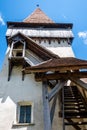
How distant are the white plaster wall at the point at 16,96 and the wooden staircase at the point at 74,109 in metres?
1.29

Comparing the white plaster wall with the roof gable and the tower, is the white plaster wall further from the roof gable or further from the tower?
the roof gable

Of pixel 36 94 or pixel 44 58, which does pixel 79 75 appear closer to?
pixel 36 94

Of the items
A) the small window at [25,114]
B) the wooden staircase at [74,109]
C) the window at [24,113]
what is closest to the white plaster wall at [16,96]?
the window at [24,113]

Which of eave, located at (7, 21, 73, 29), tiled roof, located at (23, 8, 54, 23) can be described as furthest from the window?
tiled roof, located at (23, 8, 54, 23)

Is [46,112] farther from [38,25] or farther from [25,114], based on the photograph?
[38,25]

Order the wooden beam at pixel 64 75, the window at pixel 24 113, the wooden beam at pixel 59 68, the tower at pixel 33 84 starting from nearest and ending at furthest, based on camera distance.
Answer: the wooden beam at pixel 59 68, the tower at pixel 33 84, the wooden beam at pixel 64 75, the window at pixel 24 113

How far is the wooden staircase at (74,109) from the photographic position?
841 cm

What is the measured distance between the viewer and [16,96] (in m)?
10.3

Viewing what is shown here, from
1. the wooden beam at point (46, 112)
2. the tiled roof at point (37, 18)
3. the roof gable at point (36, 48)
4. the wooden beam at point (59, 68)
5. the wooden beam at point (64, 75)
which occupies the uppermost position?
the tiled roof at point (37, 18)

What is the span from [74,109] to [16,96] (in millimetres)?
3017

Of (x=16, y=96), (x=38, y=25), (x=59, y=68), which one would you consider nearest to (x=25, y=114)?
(x=16, y=96)

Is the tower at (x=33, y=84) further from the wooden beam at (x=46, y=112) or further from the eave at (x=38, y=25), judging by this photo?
the eave at (x=38, y=25)

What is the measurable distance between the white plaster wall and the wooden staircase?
1287mm

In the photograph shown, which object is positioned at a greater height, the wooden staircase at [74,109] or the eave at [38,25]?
the eave at [38,25]
